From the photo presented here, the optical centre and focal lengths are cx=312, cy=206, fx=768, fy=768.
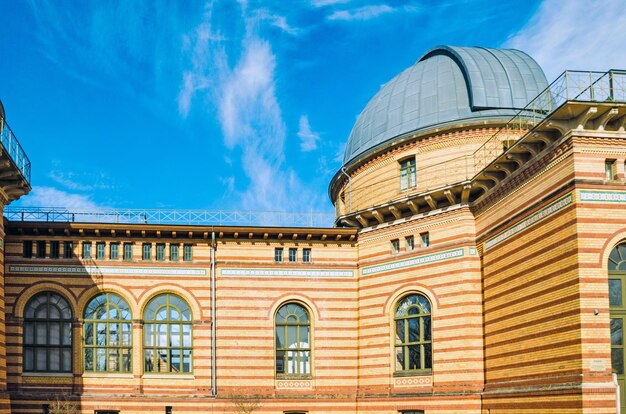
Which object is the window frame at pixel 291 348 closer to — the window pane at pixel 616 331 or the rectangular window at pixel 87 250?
the rectangular window at pixel 87 250

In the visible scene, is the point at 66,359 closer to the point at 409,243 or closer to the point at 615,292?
the point at 409,243

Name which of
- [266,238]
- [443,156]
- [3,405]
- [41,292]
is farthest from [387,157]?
[3,405]

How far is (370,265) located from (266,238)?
5636mm

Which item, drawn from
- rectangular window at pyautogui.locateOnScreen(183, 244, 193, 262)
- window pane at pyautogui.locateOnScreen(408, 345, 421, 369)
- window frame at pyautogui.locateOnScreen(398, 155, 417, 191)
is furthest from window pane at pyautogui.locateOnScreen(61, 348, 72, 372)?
window frame at pyautogui.locateOnScreen(398, 155, 417, 191)

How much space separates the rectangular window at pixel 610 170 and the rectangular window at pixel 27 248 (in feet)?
90.3

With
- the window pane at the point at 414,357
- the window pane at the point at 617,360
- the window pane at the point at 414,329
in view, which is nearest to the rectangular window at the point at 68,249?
the window pane at the point at 414,329

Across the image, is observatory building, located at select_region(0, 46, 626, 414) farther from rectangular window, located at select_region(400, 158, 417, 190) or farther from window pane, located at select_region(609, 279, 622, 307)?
window pane, located at select_region(609, 279, 622, 307)

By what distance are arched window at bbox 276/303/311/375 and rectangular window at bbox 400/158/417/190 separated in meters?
8.52

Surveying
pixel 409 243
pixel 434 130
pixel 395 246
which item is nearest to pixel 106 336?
pixel 395 246

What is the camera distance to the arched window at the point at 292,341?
130 feet

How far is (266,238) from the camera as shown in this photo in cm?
4041

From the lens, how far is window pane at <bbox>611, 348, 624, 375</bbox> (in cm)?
2634

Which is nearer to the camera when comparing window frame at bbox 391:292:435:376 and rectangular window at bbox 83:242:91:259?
window frame at bbox 391:292:435:376

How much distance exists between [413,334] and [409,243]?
14.8 feet
